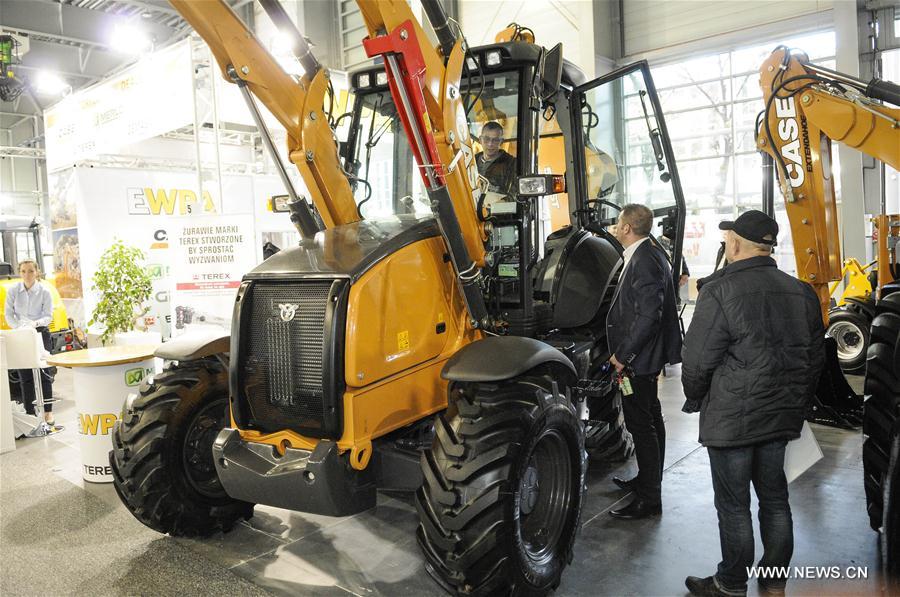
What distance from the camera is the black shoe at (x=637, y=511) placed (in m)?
4.14

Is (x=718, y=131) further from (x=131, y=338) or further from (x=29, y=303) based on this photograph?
(x=29, y=303)

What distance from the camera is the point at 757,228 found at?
121 inches

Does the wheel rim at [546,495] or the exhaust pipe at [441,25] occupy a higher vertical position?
the exhaust pipe at [441,25]

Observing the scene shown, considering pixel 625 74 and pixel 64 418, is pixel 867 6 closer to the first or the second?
pixel 625 74

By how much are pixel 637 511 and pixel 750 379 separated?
1.50m

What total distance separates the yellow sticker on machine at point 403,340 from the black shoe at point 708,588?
1.77 meters

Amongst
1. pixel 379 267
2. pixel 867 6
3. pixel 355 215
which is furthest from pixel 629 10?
pixel 379 267

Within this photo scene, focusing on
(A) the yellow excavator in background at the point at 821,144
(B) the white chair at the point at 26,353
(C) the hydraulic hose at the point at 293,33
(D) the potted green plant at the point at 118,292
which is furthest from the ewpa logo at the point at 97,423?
(A) the yellow excavator in background at the point at 821,144

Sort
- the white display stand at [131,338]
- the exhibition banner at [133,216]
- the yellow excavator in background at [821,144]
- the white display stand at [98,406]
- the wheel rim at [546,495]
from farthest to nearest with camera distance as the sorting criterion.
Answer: the exhibition banner at [133,216] → the white display stand at [131,338] → the white display stand at [98,406] → the yellow excavator in background at [821,144] → the wheel rim at [546,495]

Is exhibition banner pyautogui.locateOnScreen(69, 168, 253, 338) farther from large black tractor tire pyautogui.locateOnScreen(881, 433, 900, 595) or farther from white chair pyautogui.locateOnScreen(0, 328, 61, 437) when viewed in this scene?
large black tractor tire pyautogui.locateOnScreen(881, 433, 900, 595)

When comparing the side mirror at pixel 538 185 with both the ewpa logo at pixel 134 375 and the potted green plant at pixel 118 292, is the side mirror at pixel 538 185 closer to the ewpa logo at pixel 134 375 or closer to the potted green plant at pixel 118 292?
the ewpa logo at pixel 134 375

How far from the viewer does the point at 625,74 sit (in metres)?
4.71

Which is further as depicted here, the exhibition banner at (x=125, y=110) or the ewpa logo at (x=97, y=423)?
the exhibition banner at (x=125, y=110)

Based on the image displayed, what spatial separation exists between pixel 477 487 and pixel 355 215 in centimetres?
198
